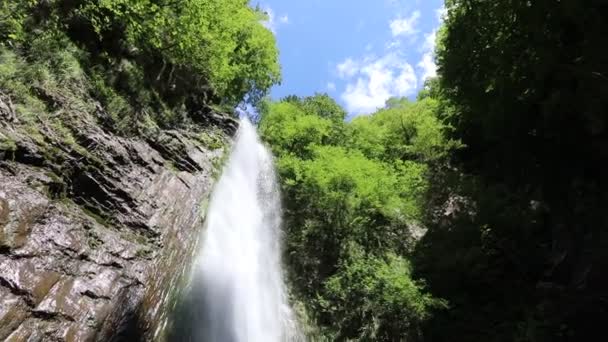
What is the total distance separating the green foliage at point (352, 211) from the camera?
16219 millimetres

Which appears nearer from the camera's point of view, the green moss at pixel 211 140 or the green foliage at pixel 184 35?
the green foliage at pixel 184 35

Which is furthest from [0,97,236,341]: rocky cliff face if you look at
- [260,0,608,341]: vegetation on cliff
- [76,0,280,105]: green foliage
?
[260,0,608,341]: vegetation on cliff

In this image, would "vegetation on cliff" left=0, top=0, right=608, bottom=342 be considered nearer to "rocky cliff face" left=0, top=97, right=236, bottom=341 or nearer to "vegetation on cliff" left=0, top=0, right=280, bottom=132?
"vegetation on cliff" left=0, top=0, right=280, bottom=132

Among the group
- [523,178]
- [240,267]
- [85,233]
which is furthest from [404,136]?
[85,233]

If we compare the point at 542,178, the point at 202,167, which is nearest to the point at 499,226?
the point at 542,178

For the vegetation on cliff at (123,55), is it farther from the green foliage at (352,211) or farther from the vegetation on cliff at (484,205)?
the vegetation on cliff at (484,205)

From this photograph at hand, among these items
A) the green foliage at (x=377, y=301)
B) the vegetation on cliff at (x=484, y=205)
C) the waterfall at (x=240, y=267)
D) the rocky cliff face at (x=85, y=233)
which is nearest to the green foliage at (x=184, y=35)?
the waterfall at (x=240, y=267)

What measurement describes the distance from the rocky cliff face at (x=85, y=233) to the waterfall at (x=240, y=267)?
123 centimetres

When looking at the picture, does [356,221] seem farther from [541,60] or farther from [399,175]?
[541,60]

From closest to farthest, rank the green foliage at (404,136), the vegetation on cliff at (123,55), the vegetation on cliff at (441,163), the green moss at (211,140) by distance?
1. the vegetation on cliff at (123,55)
2. the vegetation on cliff at (441,163)
3. the green moss at (211,140)
4. the green foliage at (404,136)

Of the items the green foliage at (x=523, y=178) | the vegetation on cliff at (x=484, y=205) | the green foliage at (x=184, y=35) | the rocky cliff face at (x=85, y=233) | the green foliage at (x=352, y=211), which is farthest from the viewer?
the green foliage at (x=352, y=211)

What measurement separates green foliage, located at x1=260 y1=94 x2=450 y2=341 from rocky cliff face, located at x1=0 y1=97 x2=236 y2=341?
6.89m

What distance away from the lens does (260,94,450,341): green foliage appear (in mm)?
16219

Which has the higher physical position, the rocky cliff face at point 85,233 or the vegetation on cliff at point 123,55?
the vegetation on cliff at point 123,55
